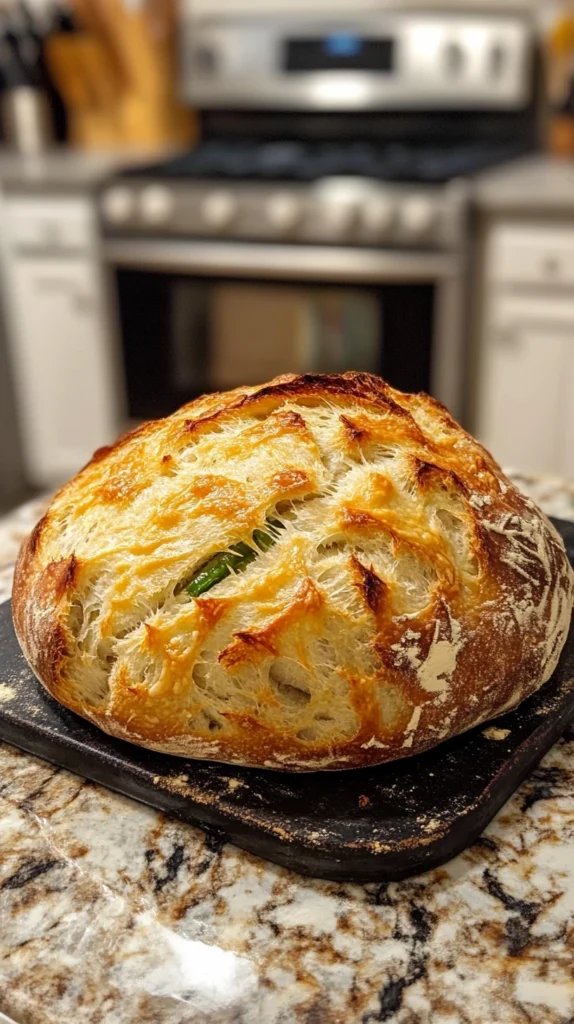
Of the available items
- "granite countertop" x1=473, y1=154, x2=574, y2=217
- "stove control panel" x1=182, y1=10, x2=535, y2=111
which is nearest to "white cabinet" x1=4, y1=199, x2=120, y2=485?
"stove control panel" x1=182, y1=10, x2=535, y2=111

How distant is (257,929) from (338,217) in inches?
71.4

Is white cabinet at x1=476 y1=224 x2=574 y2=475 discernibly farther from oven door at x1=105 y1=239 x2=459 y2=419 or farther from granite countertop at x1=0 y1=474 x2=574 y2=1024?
granite countertop at x1=0 y1=474 x2=574 y2=1024

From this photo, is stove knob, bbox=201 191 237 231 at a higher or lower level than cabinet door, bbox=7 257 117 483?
higher

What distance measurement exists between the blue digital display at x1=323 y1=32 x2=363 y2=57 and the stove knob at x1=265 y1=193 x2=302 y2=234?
2.36ft

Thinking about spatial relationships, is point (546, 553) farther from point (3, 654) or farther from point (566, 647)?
point (3, 654)

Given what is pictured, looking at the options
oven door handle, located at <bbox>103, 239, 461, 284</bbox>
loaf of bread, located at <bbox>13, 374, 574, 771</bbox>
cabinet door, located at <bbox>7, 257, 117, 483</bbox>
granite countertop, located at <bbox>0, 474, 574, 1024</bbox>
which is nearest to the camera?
granite countertop, located at <bbox>0, 474, 574, 1024</bbox>

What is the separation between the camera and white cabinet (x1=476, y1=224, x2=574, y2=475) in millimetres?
2098

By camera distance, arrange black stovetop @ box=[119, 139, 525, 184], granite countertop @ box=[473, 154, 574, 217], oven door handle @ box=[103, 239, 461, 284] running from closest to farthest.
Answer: granite countertop @ box=[473, 154, 574, 217]
oven door handle @ box=[103, 239, 461, 284]
black stovetop @ box=[119, 139, 525, 184]

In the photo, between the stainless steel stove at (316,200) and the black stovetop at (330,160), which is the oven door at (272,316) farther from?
the black stovetop at (330,160)

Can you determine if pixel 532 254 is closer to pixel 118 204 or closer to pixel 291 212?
pixel 291 212

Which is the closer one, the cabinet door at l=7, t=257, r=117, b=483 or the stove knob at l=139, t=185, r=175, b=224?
the stove knob at l=139, t=185, r=175, b=224

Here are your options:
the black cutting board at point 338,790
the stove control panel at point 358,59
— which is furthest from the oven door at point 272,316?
the black cutting board at point 338,790

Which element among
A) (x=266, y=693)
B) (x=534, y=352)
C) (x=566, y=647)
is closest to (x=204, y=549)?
(x=266, y=693)

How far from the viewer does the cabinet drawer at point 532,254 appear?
2074 mm
